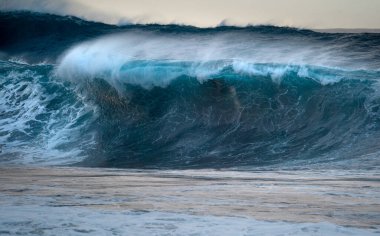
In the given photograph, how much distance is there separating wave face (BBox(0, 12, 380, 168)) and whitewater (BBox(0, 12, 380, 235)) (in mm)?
52

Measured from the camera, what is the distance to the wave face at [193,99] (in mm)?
12461

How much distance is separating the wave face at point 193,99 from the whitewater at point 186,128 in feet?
0.17

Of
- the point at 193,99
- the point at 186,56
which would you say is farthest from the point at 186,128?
the point at 186,56

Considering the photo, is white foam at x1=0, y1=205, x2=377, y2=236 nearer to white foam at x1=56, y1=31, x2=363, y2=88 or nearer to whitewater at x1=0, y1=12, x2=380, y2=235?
whitewater at x1=0, y1=12, x2=380, y2=235

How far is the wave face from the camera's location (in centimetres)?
1246

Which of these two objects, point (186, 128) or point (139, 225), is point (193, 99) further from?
point (139, 225)

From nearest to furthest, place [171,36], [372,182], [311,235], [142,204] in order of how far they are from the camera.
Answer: [311,235] → [142,204] → [372,182] → [171,36]

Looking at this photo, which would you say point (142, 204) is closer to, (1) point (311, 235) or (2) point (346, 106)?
(1) point (311, 235)

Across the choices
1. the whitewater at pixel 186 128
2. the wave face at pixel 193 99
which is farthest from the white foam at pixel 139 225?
the wave face at pixel 193 99

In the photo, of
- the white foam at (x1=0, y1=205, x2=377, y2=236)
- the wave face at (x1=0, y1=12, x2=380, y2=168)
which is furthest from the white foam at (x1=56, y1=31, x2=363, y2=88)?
the white foam at (x1=0, y1=205, x2=377, y2=236)

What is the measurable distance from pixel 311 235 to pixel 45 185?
381cm

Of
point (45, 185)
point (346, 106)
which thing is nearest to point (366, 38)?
point (346, 106)

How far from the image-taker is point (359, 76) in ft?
48.1

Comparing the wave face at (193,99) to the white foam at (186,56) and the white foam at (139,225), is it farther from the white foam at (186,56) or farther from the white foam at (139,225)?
the white foam at (139,225)
